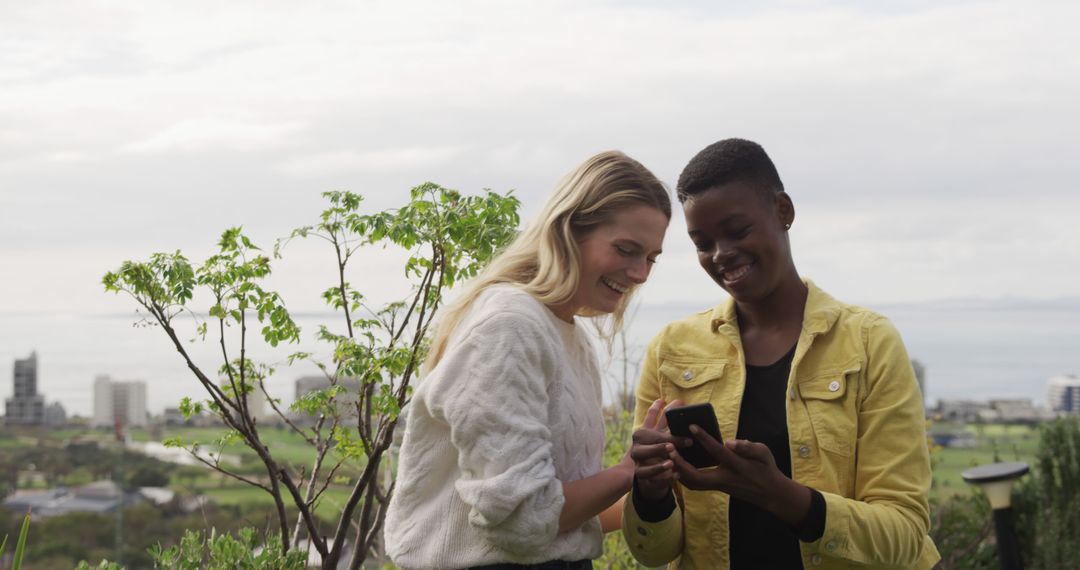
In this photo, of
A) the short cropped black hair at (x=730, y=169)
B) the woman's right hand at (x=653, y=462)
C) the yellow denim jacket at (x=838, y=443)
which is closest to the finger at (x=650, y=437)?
the woman's right hand at (x=653, y=462)

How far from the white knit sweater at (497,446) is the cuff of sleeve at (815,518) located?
1.58 ft

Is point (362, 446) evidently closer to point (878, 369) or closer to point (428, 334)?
point (428, 334)

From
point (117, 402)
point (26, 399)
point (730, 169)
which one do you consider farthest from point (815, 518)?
point (26, 399)

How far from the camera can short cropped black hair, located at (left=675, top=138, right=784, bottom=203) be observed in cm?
250

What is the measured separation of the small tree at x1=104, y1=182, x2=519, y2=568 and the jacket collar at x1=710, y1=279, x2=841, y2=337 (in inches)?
53.6

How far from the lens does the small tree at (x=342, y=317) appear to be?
13.3 feet

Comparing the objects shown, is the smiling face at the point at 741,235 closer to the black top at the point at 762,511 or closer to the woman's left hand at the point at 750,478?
the black top at the point at 762,511

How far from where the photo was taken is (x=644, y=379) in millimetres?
2756

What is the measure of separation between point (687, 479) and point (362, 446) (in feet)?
7.16

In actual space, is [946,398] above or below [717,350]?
below

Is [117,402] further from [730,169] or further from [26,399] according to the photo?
[730,169]

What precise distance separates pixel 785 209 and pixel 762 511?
688 mm

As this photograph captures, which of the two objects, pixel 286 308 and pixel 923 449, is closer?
pixel 923 449

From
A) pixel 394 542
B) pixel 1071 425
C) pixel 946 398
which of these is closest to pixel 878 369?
pixel 394 542
